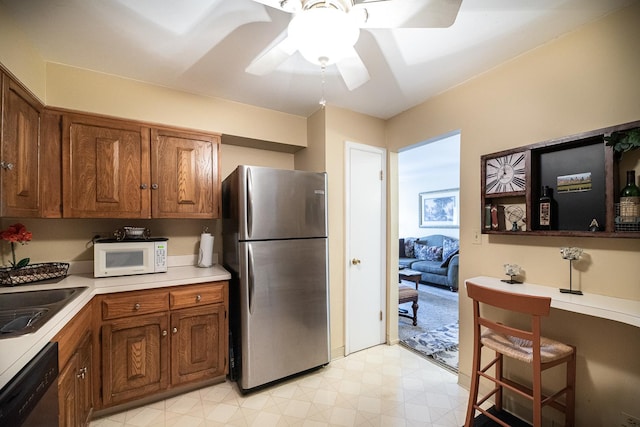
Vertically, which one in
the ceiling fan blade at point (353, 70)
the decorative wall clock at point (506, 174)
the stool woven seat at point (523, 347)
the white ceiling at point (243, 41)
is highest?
the white ceiling at point (243, 41)

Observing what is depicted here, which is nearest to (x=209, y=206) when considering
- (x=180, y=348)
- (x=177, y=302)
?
(x=177, y=302)

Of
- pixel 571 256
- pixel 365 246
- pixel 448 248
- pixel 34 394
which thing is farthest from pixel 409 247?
pixel 34 394

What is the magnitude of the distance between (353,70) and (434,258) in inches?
197

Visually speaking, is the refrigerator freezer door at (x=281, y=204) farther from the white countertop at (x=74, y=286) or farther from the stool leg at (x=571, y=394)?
the stool leg at (x=571, y=394)

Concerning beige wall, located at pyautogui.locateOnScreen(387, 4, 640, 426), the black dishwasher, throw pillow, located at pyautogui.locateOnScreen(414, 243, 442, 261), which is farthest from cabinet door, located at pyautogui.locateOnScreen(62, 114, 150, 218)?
throw pillow, located at pyautogui.locateOnScreen(414, 243, 442, 261)

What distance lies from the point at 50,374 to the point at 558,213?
2.66 m

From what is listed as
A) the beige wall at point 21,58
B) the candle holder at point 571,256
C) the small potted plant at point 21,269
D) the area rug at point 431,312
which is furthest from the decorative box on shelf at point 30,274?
the candle holder at point 571,256

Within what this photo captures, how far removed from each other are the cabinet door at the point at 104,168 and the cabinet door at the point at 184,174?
8cm

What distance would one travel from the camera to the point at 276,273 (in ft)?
6.66

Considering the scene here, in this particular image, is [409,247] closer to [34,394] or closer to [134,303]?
[134,303]

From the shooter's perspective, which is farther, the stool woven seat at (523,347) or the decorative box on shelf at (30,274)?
the decorative box on shelf at (30,274)

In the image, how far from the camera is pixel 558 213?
1.58 m

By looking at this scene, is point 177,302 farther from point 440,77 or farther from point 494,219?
point 440,77

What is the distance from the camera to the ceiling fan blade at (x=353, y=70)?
138 cm
